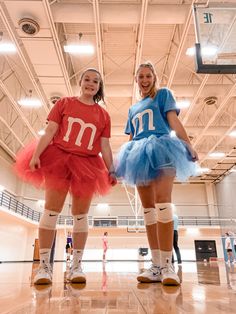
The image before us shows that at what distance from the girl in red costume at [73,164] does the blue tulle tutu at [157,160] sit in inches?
7.3

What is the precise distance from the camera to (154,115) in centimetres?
177

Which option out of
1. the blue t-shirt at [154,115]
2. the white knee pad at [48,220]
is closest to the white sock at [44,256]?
the white knee pad at [48,220]

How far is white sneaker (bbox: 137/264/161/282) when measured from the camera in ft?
5.17

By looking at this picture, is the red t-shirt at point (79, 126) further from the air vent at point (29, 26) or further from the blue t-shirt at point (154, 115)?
the air vent at point (29, 26)

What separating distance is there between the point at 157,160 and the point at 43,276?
88cm

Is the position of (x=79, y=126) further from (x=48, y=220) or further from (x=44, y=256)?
(x=44, y=256)

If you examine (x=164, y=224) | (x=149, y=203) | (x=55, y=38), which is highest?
(x=55, y=38)

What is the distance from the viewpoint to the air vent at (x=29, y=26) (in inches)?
189

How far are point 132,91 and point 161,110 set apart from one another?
20.4ft

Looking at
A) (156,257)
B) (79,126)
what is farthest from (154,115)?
(156,257)

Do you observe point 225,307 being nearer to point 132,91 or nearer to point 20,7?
point 20,7

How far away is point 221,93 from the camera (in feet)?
25.4

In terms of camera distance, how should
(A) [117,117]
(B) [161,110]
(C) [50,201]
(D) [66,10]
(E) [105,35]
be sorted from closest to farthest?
(C) [50,201]
(B) [161,110]
(D) [66,10]
(E) [105,35]
(A) [117,117]

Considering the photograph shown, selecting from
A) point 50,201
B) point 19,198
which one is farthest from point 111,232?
point 50,201
